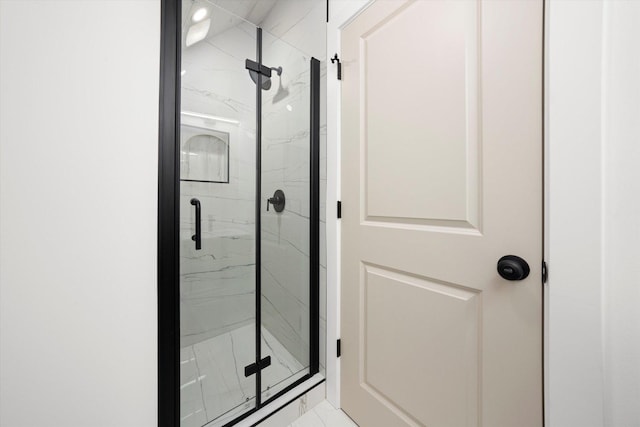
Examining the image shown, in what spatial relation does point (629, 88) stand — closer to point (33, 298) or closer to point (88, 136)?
point (88, 136)

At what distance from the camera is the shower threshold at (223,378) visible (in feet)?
3.34

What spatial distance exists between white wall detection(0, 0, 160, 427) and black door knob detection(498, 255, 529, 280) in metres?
1.15

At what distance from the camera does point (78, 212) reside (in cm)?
77

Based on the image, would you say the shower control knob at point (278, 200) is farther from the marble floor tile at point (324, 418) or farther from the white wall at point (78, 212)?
the marble floor tile at point (324, 418)

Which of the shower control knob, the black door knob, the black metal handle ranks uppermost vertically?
the shower control knob

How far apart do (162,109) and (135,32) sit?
251 millimetres

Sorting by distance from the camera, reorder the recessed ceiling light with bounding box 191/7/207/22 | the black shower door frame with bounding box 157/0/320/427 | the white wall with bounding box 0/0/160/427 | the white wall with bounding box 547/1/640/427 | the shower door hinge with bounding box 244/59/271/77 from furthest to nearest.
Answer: the shower door hinge with bounding box 244/59/271/77 < the recessed ceiling light with bounding box 191/7/207/22 < the black shower door frame with bounding box 157/0/320/427 < the white wall with bounding box 0/0/160/427 < the white wall with bounding box 547/1/640/427

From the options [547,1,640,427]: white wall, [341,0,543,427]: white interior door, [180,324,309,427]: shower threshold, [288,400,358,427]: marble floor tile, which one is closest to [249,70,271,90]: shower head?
[341,0,543,427]: white interior door

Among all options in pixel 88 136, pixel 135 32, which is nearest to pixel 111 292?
pixel 88 136

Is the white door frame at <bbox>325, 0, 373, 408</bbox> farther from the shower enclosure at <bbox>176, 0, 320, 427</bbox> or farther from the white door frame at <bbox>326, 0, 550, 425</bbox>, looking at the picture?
the shower enclosure at <bbox>176, 0, 320, 427</bbox>

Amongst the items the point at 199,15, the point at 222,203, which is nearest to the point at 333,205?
the point at 222,203

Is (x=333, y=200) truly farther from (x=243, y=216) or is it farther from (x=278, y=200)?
(x=243, y=216)

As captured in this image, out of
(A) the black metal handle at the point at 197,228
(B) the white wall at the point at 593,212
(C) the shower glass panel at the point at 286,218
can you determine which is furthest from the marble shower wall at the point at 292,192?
(B) the white wall at the point at 593,212

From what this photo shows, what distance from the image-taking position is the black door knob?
700 millimetres
